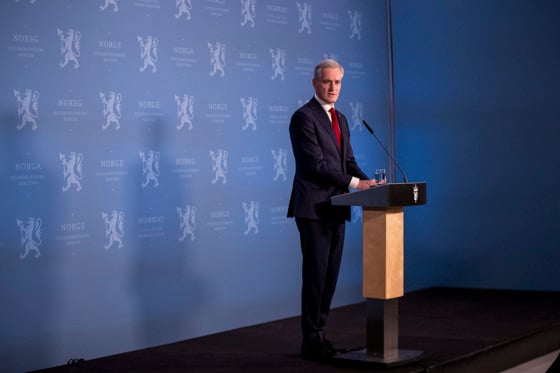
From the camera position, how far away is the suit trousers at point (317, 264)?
15.1ft

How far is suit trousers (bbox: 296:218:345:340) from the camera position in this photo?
4.62m

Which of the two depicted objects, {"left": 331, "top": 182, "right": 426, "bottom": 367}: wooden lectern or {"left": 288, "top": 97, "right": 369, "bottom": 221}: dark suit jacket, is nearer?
{"left": 331, "top": 182, "right": 426, "bottom": 367}: wooden lectern

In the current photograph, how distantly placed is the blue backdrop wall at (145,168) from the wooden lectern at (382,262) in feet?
4.85

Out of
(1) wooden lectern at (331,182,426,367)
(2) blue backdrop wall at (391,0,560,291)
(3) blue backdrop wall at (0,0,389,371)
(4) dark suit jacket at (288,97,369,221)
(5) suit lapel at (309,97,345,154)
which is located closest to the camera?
(1) wooden lectern at (331,182,426,367)

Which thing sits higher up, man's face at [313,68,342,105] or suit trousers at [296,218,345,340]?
man's face at [313,68,342,105]

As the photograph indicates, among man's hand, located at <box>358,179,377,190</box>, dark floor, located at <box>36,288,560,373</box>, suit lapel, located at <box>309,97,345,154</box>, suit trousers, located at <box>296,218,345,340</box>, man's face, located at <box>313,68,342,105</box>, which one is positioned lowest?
dark floor, located at <box>36,288,560,373</box>

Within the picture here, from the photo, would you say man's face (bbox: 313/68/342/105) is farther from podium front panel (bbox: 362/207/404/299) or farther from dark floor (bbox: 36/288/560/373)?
dark floor (bbox: 36/288/560/373)

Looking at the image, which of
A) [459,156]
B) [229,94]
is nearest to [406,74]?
[459,156]

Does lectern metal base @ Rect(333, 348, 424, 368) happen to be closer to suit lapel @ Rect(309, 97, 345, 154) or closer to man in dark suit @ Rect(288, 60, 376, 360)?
man in dark suit @ Rect(288, 60, 376, 360)

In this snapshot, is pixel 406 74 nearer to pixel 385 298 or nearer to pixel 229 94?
pixel 229 94

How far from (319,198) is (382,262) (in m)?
0.49

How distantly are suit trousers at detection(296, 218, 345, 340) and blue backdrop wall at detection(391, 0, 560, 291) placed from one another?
2999 mm

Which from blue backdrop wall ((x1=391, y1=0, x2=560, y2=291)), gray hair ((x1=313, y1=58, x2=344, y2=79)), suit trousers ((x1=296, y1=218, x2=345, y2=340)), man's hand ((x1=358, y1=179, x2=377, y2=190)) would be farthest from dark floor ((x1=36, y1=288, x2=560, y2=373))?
gray hair ((x1=313, y1=58, x2=344, y2=79))

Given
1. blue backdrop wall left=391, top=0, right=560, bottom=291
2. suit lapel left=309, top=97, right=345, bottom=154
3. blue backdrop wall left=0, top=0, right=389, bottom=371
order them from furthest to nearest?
blue backdrop wall left=391, top=0, right=560, bottom=291, blue backdrop wall left=0, top=0, right=389, bottom=371, suit lapel left=309, top=97, right=345, bottom=154
